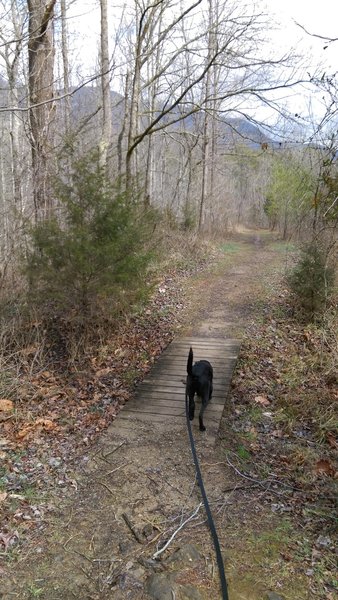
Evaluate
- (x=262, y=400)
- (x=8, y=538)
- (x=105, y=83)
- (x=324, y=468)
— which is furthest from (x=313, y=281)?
(x=105, y=83)

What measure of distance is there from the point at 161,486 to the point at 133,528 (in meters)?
0.54

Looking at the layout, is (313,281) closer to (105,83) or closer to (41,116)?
(41,116)

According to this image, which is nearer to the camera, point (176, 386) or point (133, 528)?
point (133, 528)

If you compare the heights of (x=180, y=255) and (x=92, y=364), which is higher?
(x=180, y=255)

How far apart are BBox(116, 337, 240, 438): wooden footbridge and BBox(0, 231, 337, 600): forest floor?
0.55 ft

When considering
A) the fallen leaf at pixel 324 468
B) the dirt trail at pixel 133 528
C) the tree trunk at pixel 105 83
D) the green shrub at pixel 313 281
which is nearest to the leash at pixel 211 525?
the dirt trail at pixel 133 528

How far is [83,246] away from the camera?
5.48 metres

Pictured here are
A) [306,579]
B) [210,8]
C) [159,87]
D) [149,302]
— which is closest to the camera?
[306,579]

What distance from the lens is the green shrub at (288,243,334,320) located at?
23.7 feet

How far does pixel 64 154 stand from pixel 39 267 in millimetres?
→ 1734

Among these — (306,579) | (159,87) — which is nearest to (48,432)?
(306,579)

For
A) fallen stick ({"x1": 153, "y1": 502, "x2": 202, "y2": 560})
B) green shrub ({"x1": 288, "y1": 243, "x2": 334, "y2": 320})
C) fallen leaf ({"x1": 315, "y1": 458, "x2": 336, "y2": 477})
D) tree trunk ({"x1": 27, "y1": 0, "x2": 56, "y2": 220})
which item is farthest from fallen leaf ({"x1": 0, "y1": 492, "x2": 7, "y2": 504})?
green shrub ({"x1": 288, "y1": 243, "x2": 334, "y2": 320})

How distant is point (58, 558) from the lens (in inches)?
110

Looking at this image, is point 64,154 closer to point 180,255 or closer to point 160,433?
point 160,433
